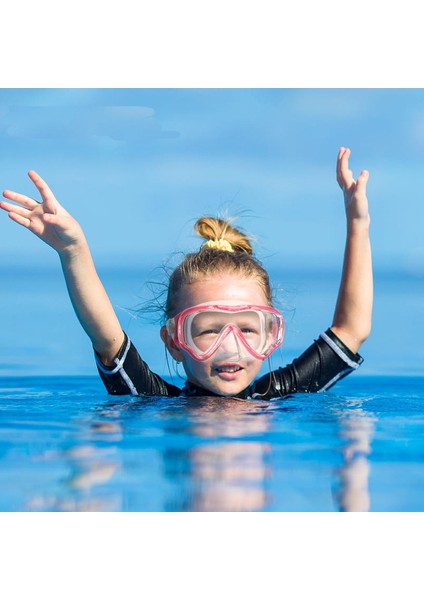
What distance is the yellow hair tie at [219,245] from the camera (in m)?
4.96

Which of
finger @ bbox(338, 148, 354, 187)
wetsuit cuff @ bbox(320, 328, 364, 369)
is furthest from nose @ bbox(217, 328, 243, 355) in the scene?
finger @ bbox(338, 148, 354, 187)

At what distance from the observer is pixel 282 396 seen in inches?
189

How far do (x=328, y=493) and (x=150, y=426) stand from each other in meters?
1.21

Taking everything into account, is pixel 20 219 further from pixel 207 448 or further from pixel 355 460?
pixel 355 460

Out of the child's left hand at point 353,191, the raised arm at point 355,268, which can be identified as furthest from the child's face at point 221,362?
the child's left hand at point 353,191

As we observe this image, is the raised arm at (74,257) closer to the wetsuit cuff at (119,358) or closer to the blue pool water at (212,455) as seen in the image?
the wetsuit cuff at (119,358)

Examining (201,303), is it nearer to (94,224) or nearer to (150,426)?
(150,426)

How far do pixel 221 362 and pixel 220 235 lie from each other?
0.95 metres

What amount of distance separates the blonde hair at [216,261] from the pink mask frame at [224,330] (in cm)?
26

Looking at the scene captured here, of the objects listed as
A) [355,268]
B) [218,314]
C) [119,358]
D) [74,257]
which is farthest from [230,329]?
[355,268]

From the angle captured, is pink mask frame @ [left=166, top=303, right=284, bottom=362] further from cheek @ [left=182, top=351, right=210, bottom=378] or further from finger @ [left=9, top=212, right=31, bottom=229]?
finger @ [left=9, top=212, right=31, bottom=229]

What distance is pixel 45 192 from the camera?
405cm

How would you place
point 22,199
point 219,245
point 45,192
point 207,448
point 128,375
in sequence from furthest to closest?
point 219,245, point 128,375, point 22,199, point 45,192, point 207,448

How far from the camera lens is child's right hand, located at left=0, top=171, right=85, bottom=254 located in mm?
4082
